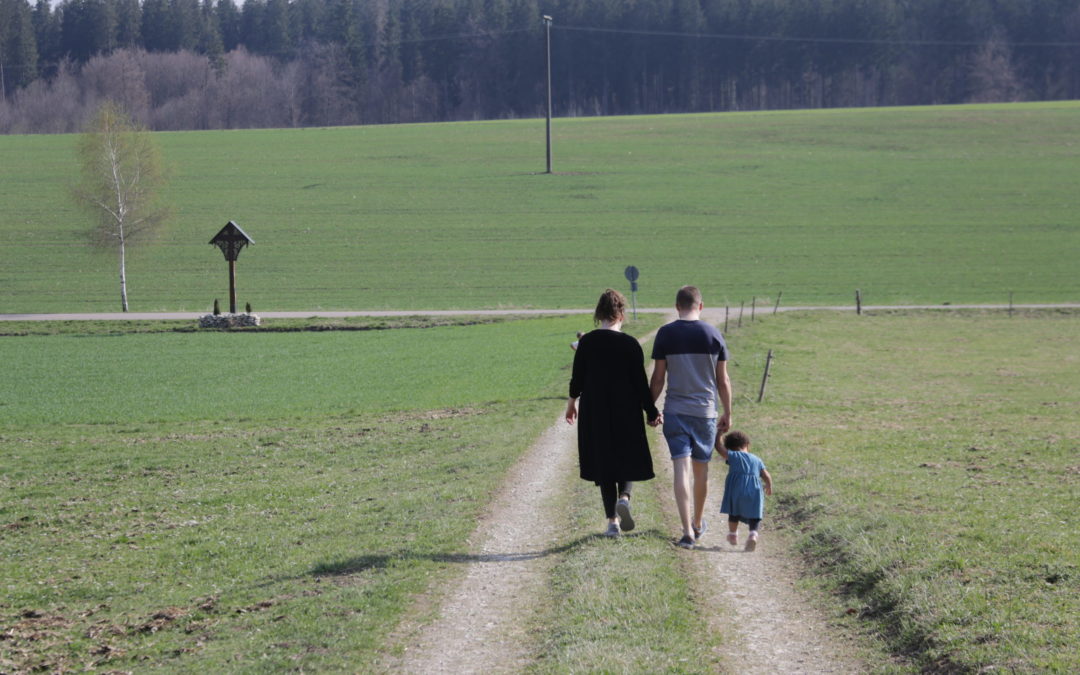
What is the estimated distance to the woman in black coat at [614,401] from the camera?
404 inches

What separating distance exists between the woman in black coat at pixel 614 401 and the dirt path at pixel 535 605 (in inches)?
36.1

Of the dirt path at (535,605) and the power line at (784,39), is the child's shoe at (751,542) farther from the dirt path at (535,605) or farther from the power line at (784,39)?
the power line at (784,39)

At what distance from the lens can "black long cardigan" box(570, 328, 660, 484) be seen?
33.7 feet

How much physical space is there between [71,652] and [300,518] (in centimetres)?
467

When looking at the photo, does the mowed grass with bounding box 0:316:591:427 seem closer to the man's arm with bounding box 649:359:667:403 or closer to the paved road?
the paved road

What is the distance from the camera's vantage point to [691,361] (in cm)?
1005

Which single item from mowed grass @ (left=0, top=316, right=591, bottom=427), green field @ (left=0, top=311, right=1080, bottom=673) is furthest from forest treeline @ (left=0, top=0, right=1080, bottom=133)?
green field @ (left=0, top=311, right=1080, bottom=673)

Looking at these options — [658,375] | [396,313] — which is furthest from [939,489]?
[396,313]

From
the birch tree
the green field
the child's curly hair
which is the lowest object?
the green field

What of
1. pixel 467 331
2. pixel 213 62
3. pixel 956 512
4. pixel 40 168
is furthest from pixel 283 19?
pixel 956 512

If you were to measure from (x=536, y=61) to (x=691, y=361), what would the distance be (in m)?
133

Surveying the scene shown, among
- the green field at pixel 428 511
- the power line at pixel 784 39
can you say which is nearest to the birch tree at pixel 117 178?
the green field at pixel 428 511

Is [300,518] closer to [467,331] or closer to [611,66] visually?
[467,331]

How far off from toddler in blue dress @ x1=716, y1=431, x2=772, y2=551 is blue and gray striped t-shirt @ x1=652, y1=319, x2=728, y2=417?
64 centimetres
